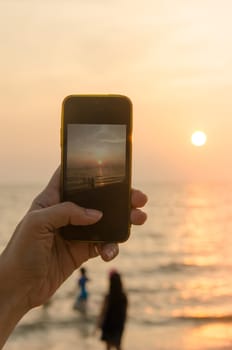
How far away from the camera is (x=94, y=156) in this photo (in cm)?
246

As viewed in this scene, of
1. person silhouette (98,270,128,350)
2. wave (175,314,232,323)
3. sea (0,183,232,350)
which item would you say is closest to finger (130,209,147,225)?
person silhouette (98,270,128,350)

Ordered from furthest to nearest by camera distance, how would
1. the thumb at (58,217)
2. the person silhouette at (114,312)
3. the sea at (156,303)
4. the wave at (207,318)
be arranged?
1. the wave at (207,318)
2. the sea at (156,303)
3. the person silhouette at (114,312)
4. the thumb at (58,217)

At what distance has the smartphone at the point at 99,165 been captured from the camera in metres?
2.41

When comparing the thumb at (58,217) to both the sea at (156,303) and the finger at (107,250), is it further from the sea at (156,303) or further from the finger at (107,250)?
the sea at (156,303)

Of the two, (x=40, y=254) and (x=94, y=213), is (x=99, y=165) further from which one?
(x=40, y=254)

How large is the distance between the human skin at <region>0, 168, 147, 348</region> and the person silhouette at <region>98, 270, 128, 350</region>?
397 inches

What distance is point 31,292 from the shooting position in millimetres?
2355

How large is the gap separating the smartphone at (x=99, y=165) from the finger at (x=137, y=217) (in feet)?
0.06

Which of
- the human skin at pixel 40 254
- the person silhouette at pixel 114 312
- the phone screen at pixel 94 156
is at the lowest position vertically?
the person silhouette at pixel 114 312

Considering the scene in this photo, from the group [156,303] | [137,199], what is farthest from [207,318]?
[137,199]

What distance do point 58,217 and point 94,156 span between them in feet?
0.99

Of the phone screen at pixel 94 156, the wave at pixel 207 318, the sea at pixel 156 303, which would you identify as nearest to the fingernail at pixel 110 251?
the phone screen at pixel 94 156

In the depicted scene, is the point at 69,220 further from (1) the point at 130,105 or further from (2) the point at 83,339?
(2) the point at 83,339

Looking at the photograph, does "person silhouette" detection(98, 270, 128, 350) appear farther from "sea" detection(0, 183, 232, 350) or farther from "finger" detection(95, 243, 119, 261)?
"finger" detection(95, 243, 119, 261)
